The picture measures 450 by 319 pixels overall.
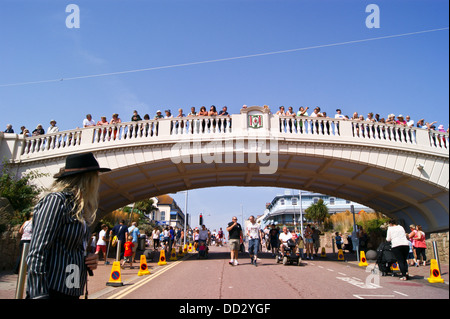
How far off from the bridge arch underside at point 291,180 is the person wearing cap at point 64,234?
12529mm

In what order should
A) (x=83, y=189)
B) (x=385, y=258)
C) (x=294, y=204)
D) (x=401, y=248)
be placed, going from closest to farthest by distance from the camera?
1. (x=83, y=189)
2. (x=401, y=248)
3. (x=385, y=258)
4. (x=294, y=204)

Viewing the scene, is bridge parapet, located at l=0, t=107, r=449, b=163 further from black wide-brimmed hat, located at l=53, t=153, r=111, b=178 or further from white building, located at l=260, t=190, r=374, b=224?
white building, located at l=260, t=190, r=374, b=224

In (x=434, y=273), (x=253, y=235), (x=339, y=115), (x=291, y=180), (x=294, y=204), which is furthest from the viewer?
(x=294, y=204)

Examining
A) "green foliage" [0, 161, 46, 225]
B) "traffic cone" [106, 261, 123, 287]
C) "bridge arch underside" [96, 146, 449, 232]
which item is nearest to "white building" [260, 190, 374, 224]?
"bridge arch underside" [96, 146, 449, 232]

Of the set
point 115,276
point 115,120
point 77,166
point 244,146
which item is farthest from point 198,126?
point 77,166

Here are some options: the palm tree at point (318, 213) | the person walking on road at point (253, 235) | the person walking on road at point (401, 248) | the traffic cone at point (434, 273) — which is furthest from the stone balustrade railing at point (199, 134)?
the palm tree at point (318, 213)

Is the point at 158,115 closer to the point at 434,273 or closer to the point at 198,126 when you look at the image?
the point at 198,126

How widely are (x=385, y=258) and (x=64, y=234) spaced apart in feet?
32.1

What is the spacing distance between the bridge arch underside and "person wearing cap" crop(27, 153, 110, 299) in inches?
493

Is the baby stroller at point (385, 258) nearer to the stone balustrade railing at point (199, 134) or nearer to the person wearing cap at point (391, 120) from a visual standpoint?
the stone balustrade railing at point (199, 134)

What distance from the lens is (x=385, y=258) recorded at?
9602 millimetres

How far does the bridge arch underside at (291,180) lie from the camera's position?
51.3 ft

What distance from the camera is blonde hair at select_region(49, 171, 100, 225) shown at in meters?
2.39
